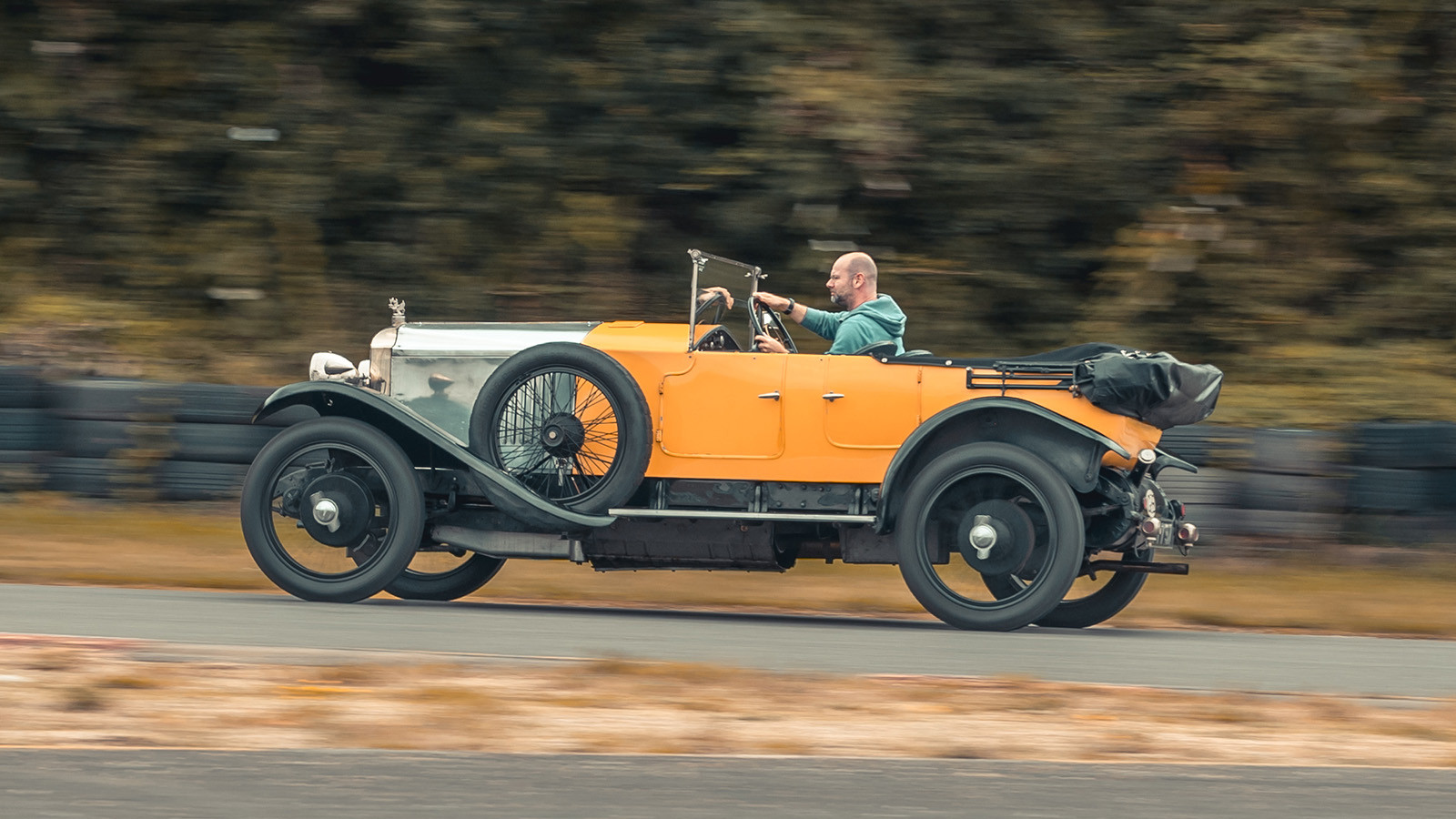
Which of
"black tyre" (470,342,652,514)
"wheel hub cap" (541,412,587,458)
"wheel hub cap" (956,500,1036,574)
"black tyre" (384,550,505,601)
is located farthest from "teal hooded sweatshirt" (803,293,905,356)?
"black tyre" (384,550,505,601)

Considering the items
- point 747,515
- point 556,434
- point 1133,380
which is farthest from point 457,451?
point 1133,380

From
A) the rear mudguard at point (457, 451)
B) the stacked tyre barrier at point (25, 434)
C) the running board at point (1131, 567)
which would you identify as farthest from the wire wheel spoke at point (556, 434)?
the stacked tyre barrier at point (25, 434)

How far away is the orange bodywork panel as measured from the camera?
687 cm

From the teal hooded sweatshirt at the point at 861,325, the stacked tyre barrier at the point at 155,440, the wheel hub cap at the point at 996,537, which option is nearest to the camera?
the wheel hub cap at the point at 996,537

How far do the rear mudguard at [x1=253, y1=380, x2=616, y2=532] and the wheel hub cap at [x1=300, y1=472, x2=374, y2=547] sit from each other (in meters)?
0.35

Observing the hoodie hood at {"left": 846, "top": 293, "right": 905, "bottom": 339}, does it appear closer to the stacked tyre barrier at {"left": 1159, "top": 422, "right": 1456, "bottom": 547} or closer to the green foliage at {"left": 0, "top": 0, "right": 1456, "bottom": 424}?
the stacked tyre barrier at {"left": 1159, "top": 422, "right": 1456, "bottom": 547}

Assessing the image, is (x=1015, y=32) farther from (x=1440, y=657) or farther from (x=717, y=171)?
(x=1440, y=657)

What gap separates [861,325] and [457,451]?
186 cm

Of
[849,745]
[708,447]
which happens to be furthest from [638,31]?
[849,745]

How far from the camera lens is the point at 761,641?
20.7 ft

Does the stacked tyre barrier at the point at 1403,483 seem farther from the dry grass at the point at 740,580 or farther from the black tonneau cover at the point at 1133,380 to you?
the black tonneau cover at the point at 1133,380

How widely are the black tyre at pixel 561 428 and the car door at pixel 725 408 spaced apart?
18 centimetres

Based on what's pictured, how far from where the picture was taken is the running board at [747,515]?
684 cm

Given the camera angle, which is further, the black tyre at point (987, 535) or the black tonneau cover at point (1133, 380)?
the black tonneau cover at point (1133, 380)
